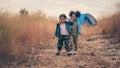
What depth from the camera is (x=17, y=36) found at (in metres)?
10.4

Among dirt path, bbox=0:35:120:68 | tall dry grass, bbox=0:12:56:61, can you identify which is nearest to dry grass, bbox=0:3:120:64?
tall dry grass, bbox=0:12:56:61

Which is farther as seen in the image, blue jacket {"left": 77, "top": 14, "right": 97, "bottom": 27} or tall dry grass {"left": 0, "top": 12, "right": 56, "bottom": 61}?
blue jacket {"left": 77, "top": 14, "right": 97, "bottom": 27}

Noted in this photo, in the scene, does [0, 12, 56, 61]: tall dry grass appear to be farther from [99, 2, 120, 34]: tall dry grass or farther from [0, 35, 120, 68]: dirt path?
[99, 2, 120, 34]: tall dry grass

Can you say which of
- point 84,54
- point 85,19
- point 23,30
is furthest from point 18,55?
point 85,19

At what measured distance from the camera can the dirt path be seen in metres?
7.95

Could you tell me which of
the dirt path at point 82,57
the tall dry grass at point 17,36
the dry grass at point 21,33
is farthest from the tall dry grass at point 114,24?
the tall dry grass at point 17,36

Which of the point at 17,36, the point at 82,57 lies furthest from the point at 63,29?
the point at 17,36

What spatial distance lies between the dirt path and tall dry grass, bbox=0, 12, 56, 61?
1.21 ft

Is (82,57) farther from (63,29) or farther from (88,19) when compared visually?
(88,19)

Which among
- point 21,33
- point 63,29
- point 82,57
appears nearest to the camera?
point 82,57

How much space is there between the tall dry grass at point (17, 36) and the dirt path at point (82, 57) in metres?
0.37

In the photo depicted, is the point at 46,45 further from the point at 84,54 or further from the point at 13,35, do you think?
the point at 84,54

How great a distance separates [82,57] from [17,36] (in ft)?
8.35

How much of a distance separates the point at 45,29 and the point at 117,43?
13.6 ft
